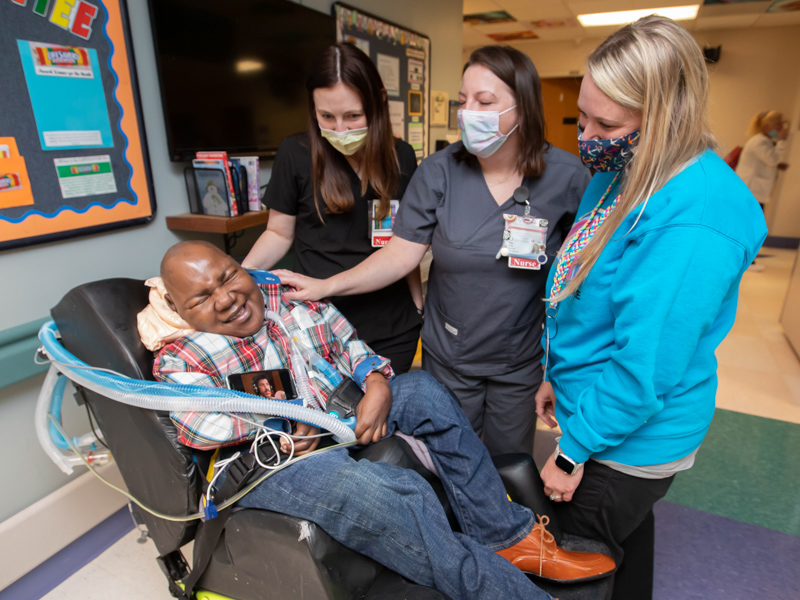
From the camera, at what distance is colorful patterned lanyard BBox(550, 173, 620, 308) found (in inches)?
39.0

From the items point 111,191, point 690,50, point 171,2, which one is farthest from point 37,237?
point 690,50

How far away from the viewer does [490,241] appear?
1315 mm

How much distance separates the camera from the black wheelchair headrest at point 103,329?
112cm

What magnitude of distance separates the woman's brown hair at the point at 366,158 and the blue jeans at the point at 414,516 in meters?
0.79

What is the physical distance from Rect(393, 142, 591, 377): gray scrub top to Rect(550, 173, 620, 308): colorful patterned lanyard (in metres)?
0.27

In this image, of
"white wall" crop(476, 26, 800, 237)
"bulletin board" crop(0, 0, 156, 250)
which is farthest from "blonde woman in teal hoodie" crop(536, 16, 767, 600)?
"white wall" crop(476, 26, 800, 237)

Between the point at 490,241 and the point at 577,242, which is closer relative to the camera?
the point at 577,242

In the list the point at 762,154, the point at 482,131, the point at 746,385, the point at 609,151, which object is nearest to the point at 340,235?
the point at 482,131

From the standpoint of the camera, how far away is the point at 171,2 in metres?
1.83

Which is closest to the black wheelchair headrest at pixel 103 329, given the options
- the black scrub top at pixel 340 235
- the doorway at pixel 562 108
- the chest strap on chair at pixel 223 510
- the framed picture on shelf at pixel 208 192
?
the chest strap on chair at pixel 223 510

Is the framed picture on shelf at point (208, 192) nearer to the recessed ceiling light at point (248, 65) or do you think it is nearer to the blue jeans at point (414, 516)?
the recessed ceiling light at point (248, 65)

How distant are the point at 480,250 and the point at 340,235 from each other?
50cm

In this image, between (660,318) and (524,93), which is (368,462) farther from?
(524,93)

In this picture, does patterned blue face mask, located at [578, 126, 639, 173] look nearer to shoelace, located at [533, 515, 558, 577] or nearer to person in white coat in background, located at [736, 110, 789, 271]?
shoelace, located at [533, 515, 558, 577]
